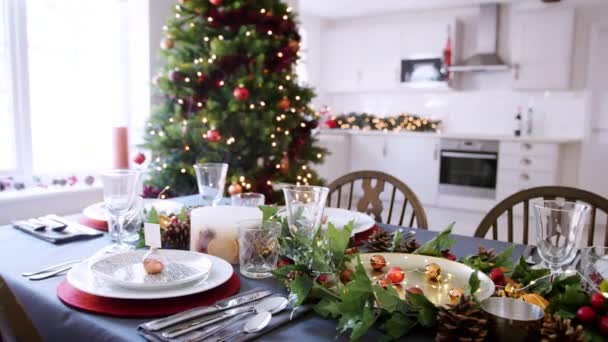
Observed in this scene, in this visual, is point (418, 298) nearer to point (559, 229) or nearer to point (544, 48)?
point (559, 229)

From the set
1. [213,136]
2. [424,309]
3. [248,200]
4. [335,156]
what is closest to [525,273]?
[424,309]

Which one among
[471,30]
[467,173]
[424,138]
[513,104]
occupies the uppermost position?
[471,30]

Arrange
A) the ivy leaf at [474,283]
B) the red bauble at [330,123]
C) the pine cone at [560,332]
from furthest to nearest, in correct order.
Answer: the red bauble at [330,123], the ivy leaf at [474,283], the pine cone at [560,332]

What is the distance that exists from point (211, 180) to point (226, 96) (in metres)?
1.47

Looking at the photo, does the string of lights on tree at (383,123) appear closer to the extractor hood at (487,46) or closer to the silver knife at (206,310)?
the extractor hood at (487,46)

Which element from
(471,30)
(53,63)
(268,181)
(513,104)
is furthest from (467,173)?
(53,63)

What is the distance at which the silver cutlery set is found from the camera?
0.73 metres

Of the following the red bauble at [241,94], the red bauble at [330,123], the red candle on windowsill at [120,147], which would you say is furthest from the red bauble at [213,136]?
the red bauble at [330,123]

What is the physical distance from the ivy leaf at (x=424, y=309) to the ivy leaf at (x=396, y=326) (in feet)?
0.07

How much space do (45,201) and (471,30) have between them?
4.68 metres

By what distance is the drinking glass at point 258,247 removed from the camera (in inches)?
37.4

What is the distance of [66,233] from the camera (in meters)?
1.28

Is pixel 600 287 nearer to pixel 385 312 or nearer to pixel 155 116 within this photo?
pixel 385 312

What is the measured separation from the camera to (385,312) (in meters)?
0.72
